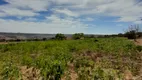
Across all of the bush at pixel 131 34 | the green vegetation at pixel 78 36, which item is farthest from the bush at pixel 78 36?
the bush at pixel 131 34

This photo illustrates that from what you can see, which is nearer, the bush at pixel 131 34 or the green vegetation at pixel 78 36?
the bush at pixel 131 34

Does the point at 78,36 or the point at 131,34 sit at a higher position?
the point at 131,34

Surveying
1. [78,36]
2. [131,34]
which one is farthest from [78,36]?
[131,34]

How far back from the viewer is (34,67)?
9383 mm

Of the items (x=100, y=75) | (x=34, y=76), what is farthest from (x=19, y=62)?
(x=100, y=75)

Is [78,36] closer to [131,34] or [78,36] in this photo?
[78,36]

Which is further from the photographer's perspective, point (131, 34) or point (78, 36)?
point (78, 36)

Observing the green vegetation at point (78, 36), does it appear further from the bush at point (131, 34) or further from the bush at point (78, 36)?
the bush at point (131, 34)

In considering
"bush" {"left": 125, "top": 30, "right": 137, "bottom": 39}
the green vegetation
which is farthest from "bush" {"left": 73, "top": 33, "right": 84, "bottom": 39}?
"bush" {"left": 125, "top": 30, "right": 137, "bottom": 39}

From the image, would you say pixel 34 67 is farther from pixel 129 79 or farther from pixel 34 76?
pixel 129 79

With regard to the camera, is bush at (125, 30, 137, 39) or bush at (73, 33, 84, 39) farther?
bush at (73, 33, 84, 39)

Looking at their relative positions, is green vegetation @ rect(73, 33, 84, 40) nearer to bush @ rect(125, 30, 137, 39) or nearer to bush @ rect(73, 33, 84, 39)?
bush @ rect(73, 33, 84, 39)

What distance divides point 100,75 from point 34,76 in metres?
3.34

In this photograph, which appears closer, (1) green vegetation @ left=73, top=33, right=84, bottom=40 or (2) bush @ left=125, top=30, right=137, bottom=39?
(2) bush @ left=125, top=30, right=137, bottom=39
